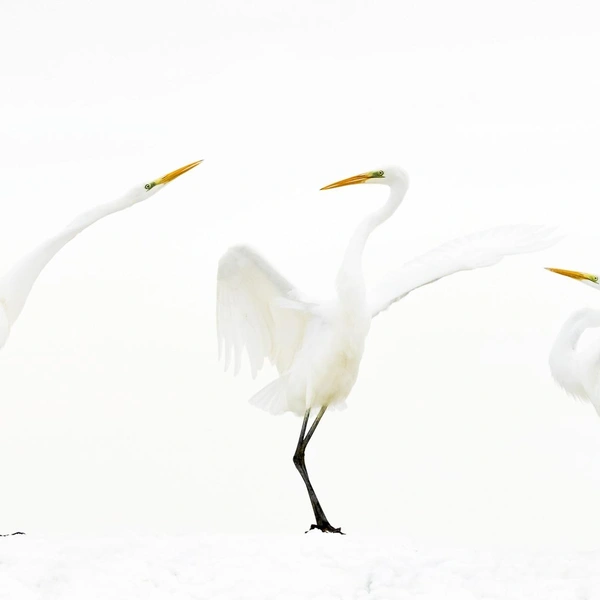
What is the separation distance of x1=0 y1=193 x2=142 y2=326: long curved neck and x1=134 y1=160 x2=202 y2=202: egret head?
0.08 metres

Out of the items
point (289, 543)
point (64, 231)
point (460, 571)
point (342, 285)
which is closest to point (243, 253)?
point (342, 285)

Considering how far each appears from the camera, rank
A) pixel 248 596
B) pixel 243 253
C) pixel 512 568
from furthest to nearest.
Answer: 1. pixel 243 253
2. pixel 512 568
3. pixel 248 596

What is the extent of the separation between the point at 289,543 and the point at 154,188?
3466 mm

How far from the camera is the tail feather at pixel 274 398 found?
1114 cm

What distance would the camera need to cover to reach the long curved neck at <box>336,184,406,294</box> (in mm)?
10414

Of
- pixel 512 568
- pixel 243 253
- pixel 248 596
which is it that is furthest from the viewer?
pixel 243 253

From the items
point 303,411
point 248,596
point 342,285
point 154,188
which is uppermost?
point 154,188

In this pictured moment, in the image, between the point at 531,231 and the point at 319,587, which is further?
the point at 531,231

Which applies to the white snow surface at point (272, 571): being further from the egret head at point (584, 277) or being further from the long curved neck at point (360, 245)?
the egret head at point (584, 277)

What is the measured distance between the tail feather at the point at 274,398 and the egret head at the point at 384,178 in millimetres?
1816

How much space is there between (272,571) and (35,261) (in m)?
3.64

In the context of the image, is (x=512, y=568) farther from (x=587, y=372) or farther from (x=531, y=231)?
(x=531, y=231)

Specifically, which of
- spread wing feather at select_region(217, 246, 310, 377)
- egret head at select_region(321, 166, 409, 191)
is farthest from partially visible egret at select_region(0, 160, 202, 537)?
egret head at select_region(321, 166, 409, 191)

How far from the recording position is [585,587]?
8.05 meters
